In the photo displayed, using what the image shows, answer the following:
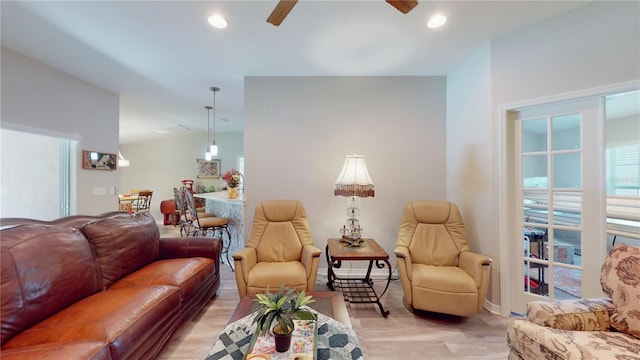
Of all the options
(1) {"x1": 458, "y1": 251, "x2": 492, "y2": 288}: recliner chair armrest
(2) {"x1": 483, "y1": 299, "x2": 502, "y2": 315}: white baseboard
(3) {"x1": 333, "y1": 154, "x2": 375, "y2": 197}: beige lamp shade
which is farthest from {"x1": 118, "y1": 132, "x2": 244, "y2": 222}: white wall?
(2) {"x1": 483, "y1": 299, "x2": 502, "y2": 315}: white baseboard

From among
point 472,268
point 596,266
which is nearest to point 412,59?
point 472,268

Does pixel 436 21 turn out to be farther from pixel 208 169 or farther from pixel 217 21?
pixel 208 169

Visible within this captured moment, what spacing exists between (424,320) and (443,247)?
0.76 meters

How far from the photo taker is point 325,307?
170cm

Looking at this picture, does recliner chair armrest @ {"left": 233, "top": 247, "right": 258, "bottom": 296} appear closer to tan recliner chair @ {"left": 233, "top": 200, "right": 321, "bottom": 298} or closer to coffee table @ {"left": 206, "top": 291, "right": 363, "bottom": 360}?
tan recliner chair @ {"left": 233, "top": 200, "right": 321, "bottom": 298}

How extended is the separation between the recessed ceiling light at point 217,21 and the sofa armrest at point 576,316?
319 cm

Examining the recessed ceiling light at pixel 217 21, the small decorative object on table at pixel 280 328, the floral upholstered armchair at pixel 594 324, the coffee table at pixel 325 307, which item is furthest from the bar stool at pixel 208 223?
the floral upholstered armchair at pixel 594 324

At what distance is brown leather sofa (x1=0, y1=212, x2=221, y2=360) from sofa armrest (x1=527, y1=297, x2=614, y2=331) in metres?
2.42

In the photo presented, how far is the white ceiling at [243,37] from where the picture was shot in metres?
1.97

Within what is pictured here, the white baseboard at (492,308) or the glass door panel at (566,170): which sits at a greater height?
the glass door panel at (566,170)

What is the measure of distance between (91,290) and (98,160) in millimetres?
2770

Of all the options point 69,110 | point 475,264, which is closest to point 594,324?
point 475,264

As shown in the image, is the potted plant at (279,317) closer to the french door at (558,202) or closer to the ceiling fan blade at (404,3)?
Answer: the ceiling fan blade at (404,3)

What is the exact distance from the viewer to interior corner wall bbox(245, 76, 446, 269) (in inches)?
125
